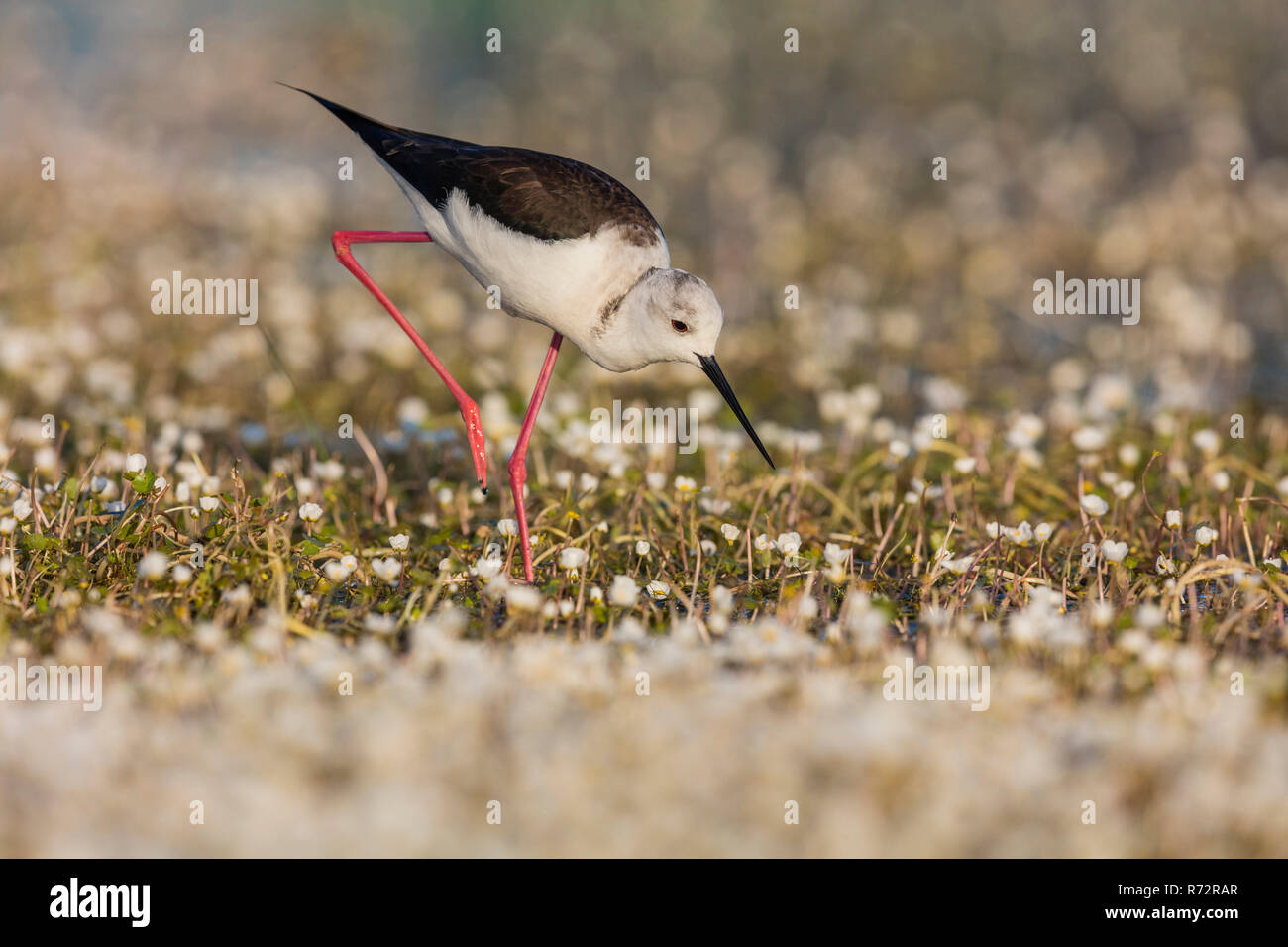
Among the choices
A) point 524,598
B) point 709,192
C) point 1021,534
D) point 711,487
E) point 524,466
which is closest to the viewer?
point 524,598

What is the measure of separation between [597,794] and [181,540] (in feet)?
7.10

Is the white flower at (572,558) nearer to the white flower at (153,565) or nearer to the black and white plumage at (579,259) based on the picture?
the black and white plumage at (579,259)

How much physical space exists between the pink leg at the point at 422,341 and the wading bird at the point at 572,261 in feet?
0.08

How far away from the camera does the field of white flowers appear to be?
2.94 metres

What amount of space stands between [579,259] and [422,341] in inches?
36.3

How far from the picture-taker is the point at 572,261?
489 cm

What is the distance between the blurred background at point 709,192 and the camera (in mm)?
7402

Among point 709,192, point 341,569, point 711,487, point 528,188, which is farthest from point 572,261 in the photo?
point 709,192

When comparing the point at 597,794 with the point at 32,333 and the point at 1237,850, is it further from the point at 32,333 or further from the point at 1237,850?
the point at 32,333

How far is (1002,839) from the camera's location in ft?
9.25

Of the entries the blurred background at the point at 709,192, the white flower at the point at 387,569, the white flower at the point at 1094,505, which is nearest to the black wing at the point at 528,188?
the blurred background at the point at 709,192

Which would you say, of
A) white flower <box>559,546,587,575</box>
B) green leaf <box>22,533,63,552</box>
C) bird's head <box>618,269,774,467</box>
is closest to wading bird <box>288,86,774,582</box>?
bird's head <box>618,269,774,467</box>

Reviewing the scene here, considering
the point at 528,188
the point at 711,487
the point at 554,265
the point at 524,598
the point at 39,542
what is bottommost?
the point at 524,598

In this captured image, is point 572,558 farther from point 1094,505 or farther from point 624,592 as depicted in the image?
point 1094,505
